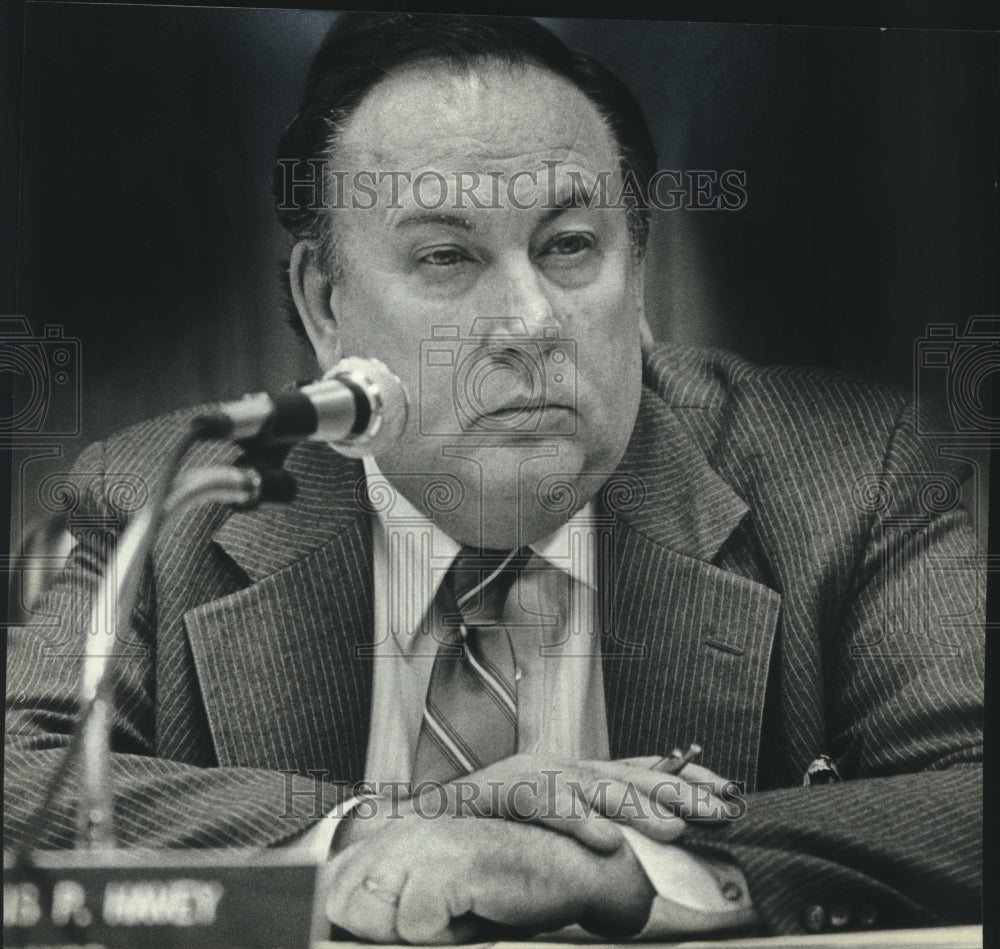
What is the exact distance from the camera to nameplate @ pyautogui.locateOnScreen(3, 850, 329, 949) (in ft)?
9.36

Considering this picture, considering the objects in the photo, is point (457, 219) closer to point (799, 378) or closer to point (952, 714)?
point (799, 378)

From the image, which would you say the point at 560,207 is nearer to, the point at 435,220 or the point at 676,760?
the point at 435,220

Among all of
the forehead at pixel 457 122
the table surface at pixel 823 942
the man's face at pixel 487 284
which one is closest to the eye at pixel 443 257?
the man's face at pixel 487 284

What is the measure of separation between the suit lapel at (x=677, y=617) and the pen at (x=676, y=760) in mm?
19

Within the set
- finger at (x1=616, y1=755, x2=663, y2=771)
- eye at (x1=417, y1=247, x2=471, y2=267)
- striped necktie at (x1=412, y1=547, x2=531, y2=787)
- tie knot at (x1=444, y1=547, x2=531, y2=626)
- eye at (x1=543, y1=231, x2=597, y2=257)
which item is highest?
eye at (x1=543, y1=231, x2=597, y2=257)

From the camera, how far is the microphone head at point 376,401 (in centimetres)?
286

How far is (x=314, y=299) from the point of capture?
9.42 feet


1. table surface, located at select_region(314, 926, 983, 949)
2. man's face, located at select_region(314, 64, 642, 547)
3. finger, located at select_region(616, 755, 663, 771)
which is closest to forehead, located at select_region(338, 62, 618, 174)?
man's face, located at select_region(314, 64, 642, 547)

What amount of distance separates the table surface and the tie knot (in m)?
0.74

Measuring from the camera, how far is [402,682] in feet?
9.42

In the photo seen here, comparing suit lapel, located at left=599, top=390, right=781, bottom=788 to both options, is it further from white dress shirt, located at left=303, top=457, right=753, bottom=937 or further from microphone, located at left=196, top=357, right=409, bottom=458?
microphone, located at left=196, top=357, right=409, bottom=458

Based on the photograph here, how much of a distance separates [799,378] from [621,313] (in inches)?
17.6

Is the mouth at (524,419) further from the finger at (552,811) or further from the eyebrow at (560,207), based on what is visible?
the finger at (552,811)

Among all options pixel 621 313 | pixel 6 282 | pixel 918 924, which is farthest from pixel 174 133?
pixel 918 924
